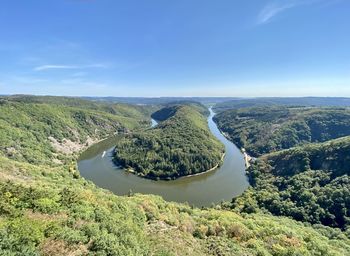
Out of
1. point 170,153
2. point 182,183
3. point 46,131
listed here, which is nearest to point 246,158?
point 170,153

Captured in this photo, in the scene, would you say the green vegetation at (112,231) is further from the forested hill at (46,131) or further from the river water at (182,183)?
the forested hill at (46,131)

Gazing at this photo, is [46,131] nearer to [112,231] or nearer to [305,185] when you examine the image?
[305,185]

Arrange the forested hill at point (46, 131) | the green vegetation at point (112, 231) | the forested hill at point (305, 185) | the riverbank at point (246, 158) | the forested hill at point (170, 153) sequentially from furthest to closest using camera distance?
1. the riverbank at point (246, 158)
2. the forested hill at point (170, 153)
3. the forested hill at point (46, 131)
4. the forested hill at point (305, 185)
5. the green vegetation at point (112, 231)

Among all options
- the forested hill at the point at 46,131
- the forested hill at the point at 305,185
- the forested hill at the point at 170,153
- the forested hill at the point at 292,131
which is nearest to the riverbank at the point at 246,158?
the forested hill at the point at 292,131

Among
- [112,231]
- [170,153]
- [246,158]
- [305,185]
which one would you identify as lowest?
[246,158]

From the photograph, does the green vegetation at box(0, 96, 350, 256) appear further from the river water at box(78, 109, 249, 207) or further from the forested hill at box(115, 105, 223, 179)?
the forested hill at box(115, 105, 223, 179)

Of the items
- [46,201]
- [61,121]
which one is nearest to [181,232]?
[46,201]

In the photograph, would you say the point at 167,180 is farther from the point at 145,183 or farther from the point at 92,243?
the point at 92,243
